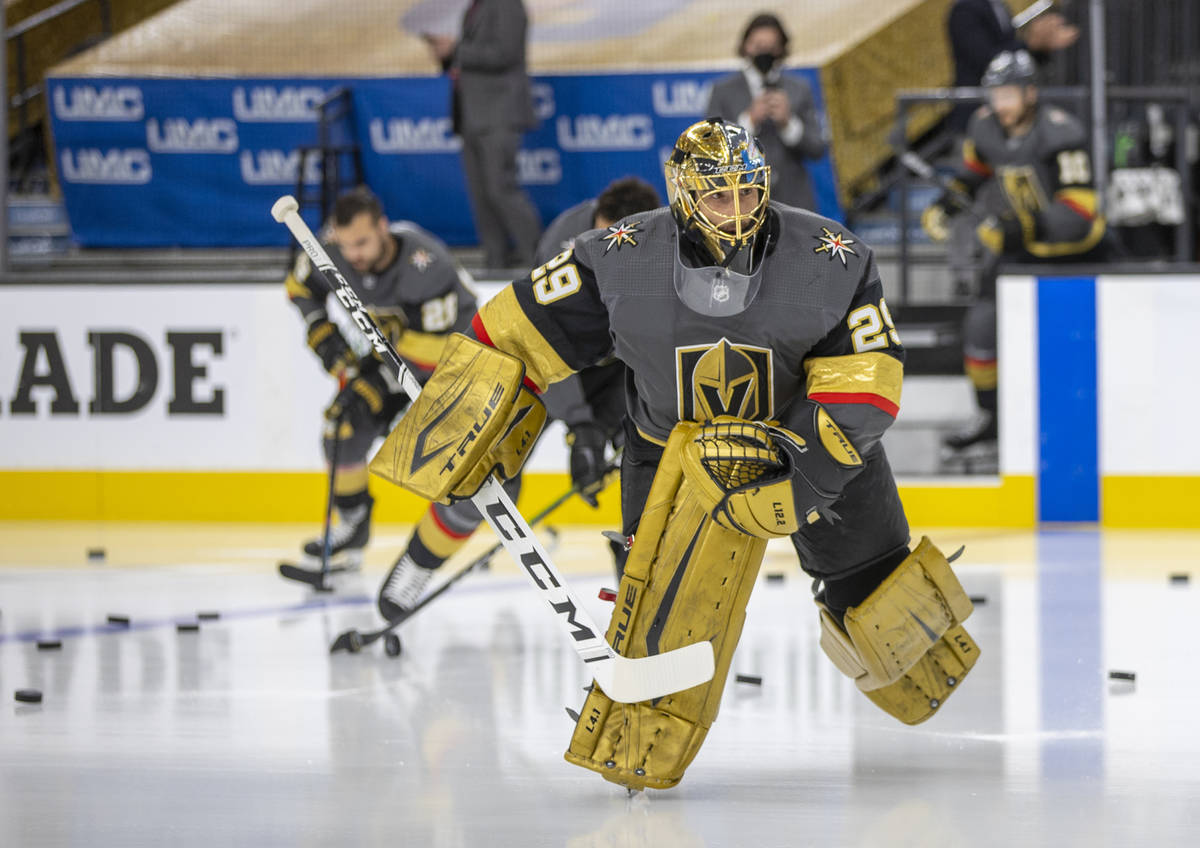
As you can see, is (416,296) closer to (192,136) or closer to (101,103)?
(192,136)

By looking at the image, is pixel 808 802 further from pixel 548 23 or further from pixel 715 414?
pixel 548 23

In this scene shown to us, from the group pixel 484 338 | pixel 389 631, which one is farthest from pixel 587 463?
pixel 484 338

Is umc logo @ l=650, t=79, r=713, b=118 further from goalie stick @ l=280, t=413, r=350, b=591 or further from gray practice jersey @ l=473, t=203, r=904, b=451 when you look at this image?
gray practice jersey @ l=473, t=203, r=904, b=451

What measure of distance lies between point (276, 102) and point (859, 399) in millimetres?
5763

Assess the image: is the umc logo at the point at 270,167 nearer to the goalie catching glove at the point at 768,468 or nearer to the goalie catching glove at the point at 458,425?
the goalie catching glove at the point at 458,425

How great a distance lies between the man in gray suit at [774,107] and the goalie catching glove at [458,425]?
371 centimetres

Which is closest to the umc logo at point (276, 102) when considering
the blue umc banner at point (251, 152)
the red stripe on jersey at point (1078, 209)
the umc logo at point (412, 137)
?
the blue umc banner at point (251, 152)

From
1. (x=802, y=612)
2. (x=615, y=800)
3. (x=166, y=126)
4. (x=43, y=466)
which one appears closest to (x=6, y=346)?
(x=43, y=466)

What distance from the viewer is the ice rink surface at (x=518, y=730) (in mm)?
2766

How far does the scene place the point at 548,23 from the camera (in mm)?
8047

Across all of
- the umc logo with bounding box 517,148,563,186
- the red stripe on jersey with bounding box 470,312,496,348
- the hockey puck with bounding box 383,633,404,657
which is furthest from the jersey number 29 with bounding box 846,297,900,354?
the umc logo with bounding box 517,148,563,186

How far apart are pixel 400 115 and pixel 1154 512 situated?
389 centimetres

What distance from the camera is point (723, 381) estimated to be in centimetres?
286

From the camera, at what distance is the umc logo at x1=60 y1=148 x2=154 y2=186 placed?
26.1 ft
